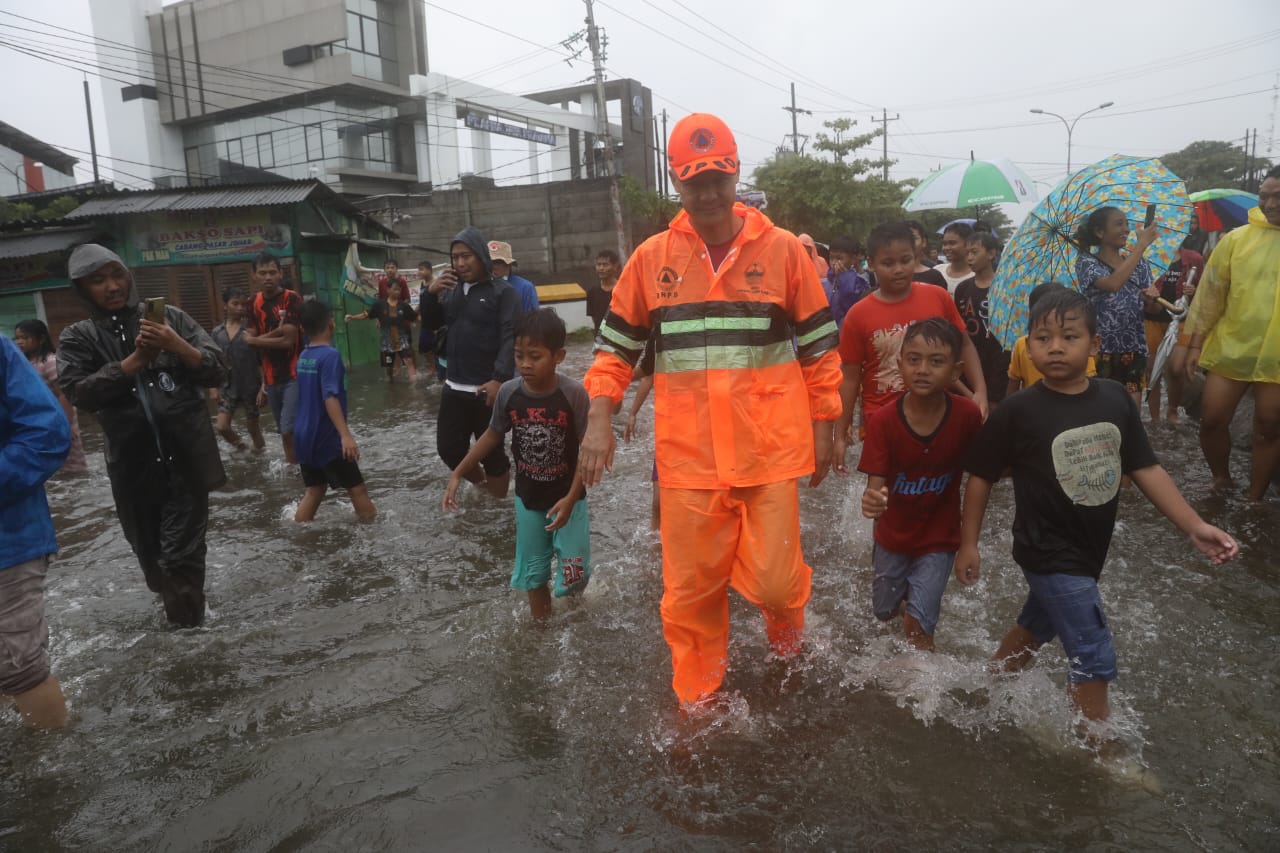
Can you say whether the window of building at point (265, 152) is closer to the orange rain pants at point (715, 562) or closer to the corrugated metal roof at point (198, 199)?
the corrugated metal roof at point (198, 199)

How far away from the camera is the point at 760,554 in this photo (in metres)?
3.13

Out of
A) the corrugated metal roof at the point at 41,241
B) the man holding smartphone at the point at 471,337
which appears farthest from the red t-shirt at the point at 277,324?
the corrugated metal roof at the point at 41,241

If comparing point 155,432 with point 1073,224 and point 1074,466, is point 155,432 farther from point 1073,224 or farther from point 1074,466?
point 1073,224

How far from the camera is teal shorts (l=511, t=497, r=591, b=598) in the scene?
13.6 ft

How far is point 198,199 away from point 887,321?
17.9 m

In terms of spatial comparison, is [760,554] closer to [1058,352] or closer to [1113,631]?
[1058,352]

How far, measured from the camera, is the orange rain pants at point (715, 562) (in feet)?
10.3

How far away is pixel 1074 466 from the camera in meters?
2.83

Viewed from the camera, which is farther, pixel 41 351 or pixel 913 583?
pixel 41 351

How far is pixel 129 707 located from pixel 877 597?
11.2 ft

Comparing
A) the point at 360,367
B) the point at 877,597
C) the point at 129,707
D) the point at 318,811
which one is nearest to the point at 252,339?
the point at 129,707

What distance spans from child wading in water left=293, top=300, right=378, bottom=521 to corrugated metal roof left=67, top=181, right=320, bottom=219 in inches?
485

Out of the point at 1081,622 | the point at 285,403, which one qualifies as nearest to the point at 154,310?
the point at 285,403

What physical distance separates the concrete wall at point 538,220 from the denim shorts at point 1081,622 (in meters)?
24.1
